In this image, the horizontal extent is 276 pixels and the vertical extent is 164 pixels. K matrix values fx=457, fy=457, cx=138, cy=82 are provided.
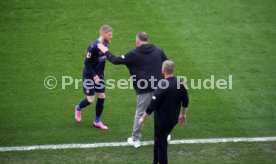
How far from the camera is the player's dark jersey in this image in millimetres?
8398

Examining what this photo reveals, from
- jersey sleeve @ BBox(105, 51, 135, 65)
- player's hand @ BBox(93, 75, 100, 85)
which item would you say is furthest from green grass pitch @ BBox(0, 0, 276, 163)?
jersey sleeve @ BBox(105, 51, 135, 65)

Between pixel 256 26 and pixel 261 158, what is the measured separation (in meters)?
5.66

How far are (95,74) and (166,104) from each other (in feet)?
6.30

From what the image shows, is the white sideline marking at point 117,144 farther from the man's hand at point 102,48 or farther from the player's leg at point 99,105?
the man's hand at point 102,48

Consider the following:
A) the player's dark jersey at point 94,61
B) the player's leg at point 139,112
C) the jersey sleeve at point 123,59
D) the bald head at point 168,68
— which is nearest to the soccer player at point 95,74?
the player's dark jersey at point 94,61

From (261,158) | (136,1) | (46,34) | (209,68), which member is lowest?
(261,158)

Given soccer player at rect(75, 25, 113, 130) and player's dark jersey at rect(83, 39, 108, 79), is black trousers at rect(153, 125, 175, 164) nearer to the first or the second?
soccer player at rect(75, 25, 113, 130)

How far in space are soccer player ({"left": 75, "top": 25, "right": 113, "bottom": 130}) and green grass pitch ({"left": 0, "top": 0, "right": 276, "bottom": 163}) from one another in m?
0.32

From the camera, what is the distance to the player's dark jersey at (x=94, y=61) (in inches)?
331

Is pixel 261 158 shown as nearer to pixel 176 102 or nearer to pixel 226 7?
pixel 176 102

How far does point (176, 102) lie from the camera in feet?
23.6

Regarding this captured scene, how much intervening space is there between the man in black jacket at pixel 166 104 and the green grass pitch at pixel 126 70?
0.86 meters

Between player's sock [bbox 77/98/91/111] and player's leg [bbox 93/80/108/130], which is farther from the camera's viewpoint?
player's sock [bbox 77/98/91/111]

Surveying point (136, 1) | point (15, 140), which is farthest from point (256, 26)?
point (15, 140)
